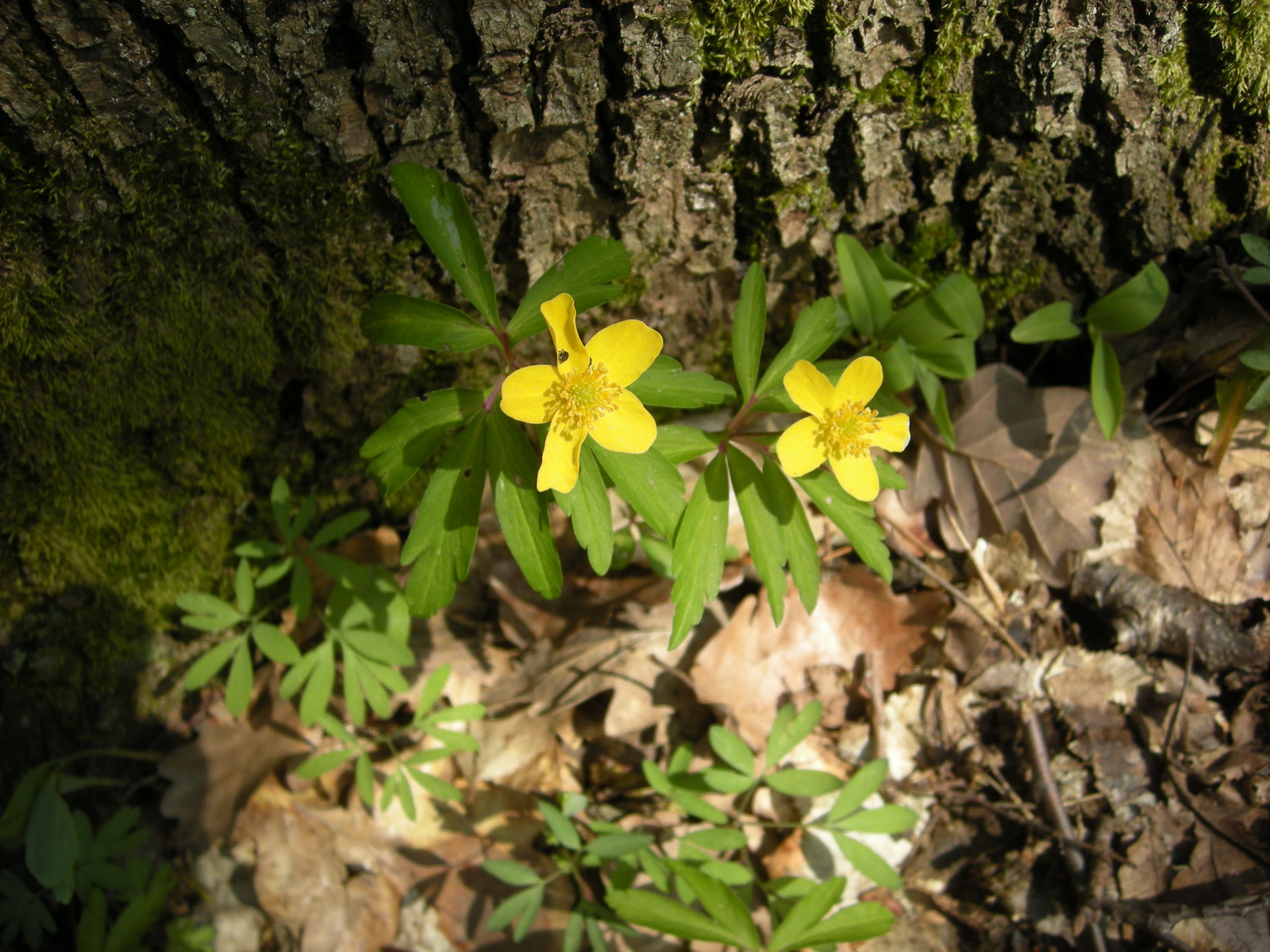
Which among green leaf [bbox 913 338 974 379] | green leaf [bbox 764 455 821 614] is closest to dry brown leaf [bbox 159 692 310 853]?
green leaf [bbox 764 455 821 614]

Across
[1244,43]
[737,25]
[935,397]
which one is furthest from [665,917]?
[1244,43]

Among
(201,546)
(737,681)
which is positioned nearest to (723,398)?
(737,681)

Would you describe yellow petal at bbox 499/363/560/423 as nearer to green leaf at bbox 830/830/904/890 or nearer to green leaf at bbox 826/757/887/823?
green leaf at bbox 826/757/887/823

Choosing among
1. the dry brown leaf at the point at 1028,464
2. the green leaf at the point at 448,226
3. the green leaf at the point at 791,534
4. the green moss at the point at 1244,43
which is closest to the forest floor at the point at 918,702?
the dry brown leaf at the point at 1028,464

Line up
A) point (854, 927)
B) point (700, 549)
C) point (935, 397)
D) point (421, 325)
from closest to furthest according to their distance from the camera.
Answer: point (421, 325) < point (700, 549) < point (854, 927) < point (935, 397)

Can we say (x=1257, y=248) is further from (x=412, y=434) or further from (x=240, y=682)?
(x=240, y=682)

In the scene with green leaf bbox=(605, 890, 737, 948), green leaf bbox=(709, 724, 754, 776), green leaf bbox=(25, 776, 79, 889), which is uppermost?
green leaf bbox=(25, 776, 79, 889)
